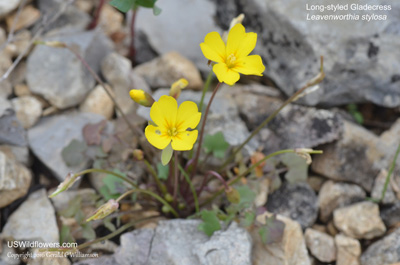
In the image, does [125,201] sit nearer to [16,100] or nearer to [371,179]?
[16,100]

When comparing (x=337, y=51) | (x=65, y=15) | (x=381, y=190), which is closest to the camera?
(x=381, y=190)

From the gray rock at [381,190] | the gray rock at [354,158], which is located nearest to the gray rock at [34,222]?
the gray rock at [354,158]

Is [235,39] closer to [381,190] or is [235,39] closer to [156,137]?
[156,137]

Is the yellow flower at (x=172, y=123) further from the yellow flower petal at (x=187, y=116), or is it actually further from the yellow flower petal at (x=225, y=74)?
the yellow flower petal at (x=225, y=74)

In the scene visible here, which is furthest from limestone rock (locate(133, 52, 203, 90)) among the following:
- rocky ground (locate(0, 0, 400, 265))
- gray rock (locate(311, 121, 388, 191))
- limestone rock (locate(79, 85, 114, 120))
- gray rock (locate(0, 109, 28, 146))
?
gray rock (locate(311, 121, 388, 191))

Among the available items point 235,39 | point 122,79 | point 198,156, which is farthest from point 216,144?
point 122,79

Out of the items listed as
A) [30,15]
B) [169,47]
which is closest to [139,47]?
[169,47]
